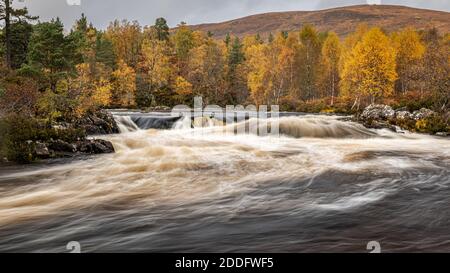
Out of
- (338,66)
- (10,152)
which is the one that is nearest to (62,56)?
(10,152)

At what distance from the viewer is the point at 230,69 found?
62.0 m

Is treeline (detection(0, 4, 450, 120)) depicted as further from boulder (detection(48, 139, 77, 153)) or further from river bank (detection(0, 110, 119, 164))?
boulder (detection(48, 139, 77, 153))

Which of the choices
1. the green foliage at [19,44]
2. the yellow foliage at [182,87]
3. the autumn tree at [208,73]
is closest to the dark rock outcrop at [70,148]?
the green foliage at [19,44]

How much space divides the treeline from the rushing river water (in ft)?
28.7

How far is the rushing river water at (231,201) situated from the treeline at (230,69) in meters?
8.74

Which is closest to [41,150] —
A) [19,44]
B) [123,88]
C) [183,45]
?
[19,44]

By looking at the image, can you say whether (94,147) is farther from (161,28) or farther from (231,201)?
(161,28)

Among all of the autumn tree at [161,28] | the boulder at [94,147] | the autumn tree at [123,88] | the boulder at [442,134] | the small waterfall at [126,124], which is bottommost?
the boulder at [442,134]

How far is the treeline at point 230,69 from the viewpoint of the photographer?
873 inches

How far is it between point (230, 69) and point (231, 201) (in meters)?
55.4

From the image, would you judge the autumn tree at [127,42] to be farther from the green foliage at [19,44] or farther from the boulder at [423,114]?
the boulder at [423,114]

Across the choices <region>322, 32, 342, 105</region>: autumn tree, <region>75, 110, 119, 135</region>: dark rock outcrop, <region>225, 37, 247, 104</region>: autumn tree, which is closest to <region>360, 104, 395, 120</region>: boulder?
<region>75, 110, 119, 135</region>: dark rock outcrop
